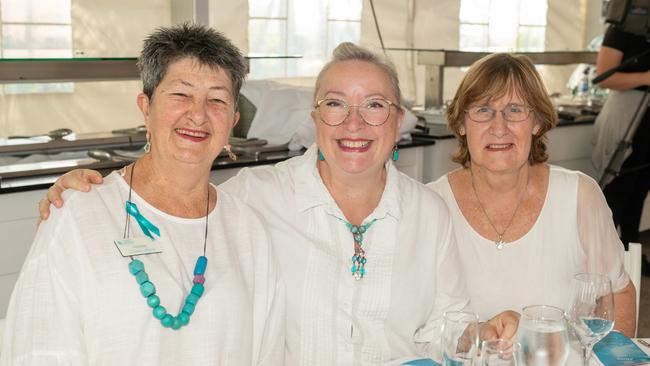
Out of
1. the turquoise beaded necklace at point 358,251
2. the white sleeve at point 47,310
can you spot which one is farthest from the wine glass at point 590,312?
the white sleeve at point 47,310

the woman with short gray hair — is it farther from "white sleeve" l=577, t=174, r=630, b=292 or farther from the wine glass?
"white sleeve" l=577, t=174, r=630, b=292

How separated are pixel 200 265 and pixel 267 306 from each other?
211mm

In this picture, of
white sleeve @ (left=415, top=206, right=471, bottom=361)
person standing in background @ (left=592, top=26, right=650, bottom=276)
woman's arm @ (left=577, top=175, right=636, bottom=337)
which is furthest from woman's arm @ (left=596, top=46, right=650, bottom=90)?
white sleeve @ (left=415, top=206, right=471, bottom=361)

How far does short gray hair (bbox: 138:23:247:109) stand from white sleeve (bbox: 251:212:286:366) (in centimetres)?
37

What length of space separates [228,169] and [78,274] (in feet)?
4.82

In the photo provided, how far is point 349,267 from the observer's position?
186 cm

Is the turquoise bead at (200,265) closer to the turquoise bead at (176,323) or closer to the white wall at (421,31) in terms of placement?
the turquoise bead at (176,323)

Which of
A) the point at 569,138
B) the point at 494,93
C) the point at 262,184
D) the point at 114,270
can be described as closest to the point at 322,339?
the point at 262,184

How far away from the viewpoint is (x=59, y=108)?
3.91 meters

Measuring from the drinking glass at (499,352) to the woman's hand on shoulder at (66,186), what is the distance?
802 mm

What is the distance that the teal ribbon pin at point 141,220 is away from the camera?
1.61 m

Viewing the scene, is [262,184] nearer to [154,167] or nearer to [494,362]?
[154,167]

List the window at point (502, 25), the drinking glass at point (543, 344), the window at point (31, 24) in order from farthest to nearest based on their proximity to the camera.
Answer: the window at point (502, 25) → the window at point (31, 24) → the drinking glass at point (543, 344)

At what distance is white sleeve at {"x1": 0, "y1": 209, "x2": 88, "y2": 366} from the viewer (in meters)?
1.48
